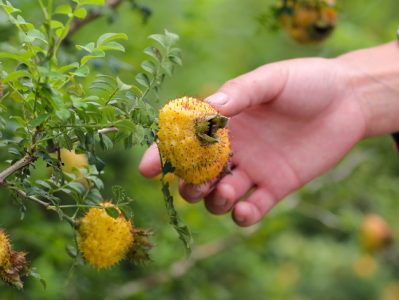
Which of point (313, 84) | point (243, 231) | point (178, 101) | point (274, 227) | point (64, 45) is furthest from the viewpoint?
point (243, 231)

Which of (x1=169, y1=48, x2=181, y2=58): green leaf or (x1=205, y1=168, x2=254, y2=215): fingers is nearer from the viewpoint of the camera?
(x1=169, y1=48, x2=181, y2=58): green leaf

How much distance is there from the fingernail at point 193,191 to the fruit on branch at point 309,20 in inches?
47.3

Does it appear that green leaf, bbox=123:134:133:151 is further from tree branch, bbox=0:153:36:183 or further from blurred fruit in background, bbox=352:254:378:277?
blurred fruit in background, bbox=352:254:378:277

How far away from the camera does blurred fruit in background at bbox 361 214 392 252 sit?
11.9ft

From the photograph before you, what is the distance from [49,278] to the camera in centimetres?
180

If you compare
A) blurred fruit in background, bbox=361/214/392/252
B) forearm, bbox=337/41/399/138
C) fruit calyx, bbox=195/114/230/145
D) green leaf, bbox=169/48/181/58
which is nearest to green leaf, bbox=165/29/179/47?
green leaf, bbox=169/48/181/58

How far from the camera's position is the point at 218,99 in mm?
1252

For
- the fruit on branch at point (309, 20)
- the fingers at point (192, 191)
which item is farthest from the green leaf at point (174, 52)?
the fruit on branch at point (309, 20)

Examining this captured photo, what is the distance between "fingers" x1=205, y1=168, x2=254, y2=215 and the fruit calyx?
523 mm

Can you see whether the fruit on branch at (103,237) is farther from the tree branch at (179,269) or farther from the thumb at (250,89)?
the tree branch at (179,269)

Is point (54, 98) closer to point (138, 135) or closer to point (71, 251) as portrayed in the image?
point (138, 135)

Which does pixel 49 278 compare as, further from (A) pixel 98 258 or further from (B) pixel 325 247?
(B) pixel 325 247

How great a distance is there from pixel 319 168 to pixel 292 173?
15 centimetres

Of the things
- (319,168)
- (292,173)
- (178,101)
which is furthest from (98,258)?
(319,168)
